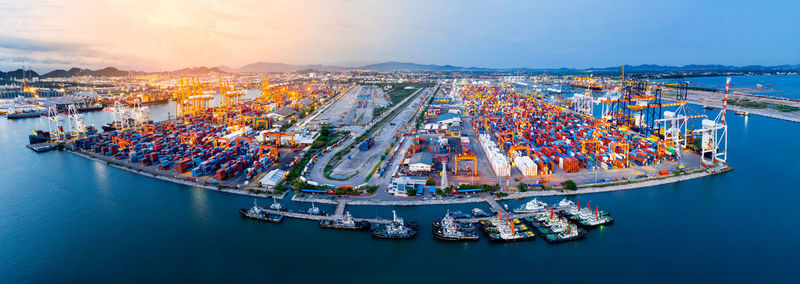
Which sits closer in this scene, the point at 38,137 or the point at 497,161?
the point at 497,161

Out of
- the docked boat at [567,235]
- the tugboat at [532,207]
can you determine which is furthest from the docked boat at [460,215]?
the docked boat at [567,235]

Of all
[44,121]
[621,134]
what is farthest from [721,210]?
[44,121]

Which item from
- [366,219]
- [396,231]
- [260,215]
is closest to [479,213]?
[396,231]

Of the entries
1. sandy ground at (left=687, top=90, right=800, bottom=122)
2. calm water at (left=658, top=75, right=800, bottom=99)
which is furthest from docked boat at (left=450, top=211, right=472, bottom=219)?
calm water at (left=658, top=75, right=800, bottom=99)

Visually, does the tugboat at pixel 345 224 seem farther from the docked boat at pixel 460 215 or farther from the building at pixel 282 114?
the building at pixel 282 114

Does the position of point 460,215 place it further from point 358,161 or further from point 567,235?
point 358,161
